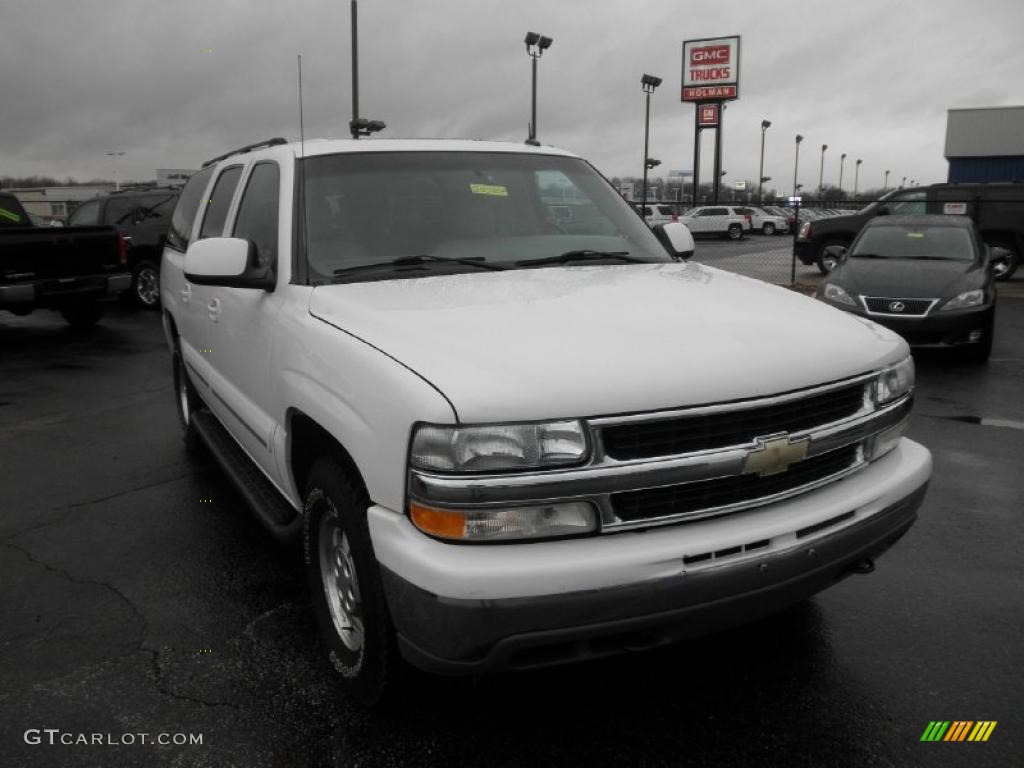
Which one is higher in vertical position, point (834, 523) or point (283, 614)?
point (834, 523)

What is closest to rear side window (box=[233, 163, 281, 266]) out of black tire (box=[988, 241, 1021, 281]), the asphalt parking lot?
the asphalt parking lot

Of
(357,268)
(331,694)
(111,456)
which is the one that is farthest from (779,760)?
(111,456)

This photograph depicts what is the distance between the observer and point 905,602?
11.8ft

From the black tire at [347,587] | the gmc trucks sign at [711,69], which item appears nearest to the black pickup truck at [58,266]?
the black tire at [347,587]

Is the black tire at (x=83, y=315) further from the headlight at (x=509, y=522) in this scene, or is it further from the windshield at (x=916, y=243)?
the headlight at (x=509, y=522)

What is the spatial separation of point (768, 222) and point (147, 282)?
38545 mm

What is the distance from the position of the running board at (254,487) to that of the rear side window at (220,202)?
3.65ft

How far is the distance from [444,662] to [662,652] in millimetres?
1215

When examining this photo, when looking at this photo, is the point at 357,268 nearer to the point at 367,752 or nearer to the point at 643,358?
the point at 643,358

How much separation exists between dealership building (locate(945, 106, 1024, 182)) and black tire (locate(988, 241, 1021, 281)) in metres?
33.3

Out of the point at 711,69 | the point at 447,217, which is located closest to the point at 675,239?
the point at 447,217

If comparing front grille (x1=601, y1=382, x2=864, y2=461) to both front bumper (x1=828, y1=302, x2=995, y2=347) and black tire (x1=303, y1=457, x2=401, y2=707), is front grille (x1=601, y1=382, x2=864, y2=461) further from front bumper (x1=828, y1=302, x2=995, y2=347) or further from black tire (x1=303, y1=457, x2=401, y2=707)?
front bumper (x1=828, y1=302, x2=995, y2=347)

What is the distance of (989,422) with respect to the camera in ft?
22.0

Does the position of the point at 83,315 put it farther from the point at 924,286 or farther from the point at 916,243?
the point at 916,243
